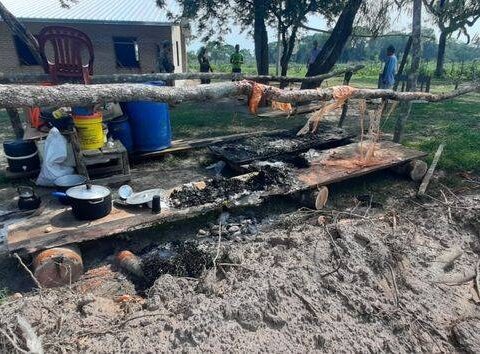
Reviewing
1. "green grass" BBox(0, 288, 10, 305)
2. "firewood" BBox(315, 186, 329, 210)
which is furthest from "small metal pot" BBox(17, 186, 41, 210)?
"firewood" BBox(315, 186, 329, 210)

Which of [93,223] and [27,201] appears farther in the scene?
[27,201]

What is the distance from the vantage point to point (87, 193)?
355 centimetres

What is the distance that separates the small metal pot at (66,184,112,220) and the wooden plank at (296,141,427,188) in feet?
8.43

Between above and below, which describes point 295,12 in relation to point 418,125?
above

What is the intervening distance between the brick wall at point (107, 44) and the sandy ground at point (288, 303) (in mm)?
14164

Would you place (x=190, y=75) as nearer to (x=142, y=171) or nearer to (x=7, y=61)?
(x=142, y=171)

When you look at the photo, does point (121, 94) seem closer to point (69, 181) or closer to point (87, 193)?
point (87, 193)

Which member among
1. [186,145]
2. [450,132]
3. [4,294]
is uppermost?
[186,145]

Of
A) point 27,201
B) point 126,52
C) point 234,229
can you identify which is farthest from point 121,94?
point 126,52

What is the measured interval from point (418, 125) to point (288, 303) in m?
8.24

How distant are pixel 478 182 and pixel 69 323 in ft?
19.1

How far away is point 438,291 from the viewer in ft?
9.86

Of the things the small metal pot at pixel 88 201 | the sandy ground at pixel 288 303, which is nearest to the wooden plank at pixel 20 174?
the small metal pot at pixel 88 201

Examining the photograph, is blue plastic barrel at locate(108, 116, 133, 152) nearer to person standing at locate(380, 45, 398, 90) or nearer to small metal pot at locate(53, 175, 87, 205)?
small metal pot at locate(53, 175, 87, 205)
